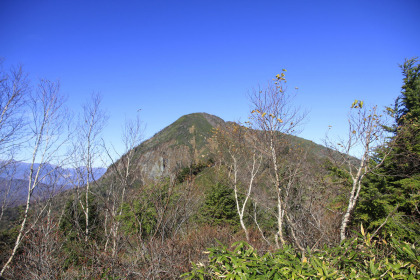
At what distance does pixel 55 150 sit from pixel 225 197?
923 cm

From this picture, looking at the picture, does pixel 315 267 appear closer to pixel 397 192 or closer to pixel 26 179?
pixel 397 192

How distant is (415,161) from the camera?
7691 mm

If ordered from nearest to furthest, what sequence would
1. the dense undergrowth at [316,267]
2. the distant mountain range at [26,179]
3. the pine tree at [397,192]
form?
the dense undergrowth at [316,267] < the pine tree at [397,192] < the distant mountain range at [26,179]

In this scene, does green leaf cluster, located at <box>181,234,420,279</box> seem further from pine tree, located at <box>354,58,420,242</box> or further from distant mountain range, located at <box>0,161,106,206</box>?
pine tree, located at <box>354,58,420,242</box>

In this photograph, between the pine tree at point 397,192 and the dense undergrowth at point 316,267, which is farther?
the pine tree at point 397,192

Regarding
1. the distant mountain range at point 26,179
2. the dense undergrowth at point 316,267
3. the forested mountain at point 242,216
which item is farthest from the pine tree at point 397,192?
the distant mountain range at point 26,179

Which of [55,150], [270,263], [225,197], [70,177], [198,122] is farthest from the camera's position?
[198,122]

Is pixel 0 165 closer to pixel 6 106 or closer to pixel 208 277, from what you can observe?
pixel 6 106

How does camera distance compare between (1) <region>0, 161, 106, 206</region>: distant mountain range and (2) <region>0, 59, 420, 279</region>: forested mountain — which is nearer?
(2) <region>0, 59, 420, 279</region>: forested mountain

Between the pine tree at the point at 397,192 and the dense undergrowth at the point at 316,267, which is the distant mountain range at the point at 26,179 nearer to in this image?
the dense undergrowth at the point at 316,267

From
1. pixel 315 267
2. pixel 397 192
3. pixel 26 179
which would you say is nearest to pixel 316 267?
pixel 315 267

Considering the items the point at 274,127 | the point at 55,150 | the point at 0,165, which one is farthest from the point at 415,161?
the point at 0,165

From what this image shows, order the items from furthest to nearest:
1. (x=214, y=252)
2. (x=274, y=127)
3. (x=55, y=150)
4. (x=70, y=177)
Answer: (x=70, y=177) < (x=55, y=150) < (x=274, y=127) < (x=214, y=252)

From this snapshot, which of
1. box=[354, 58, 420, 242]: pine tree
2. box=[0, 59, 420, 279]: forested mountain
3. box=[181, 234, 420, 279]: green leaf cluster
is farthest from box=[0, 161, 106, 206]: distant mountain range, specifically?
box=[354, 58, 420, 242]: pine tree
